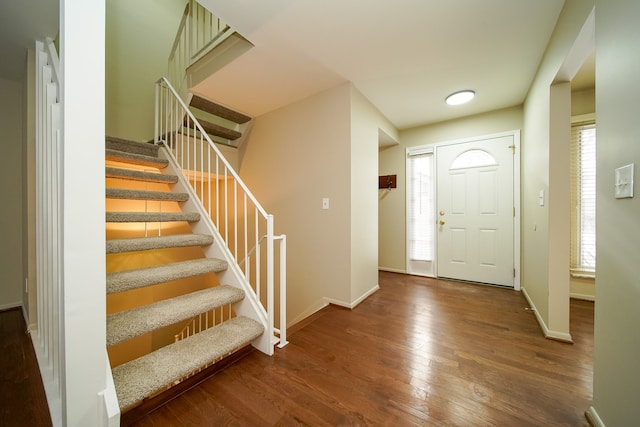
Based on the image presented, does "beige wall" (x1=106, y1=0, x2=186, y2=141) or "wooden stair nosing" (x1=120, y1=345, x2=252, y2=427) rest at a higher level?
"beige wall" (x1=106, y1=0, x2=186, y2=141)

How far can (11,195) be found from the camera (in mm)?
2303

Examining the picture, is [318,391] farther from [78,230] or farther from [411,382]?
[78,230]

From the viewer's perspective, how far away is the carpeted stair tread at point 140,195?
177 centimetres

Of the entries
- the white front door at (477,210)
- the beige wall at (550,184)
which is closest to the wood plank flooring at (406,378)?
the beige wall at (550,184)

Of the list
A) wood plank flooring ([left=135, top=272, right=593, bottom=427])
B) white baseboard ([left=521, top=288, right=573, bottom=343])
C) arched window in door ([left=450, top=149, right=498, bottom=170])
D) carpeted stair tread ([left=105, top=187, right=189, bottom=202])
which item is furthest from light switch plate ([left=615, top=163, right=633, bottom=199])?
carpeted stair tread ([left=105, top=187, right=189, bottom=202])

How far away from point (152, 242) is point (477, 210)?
12.2 feet

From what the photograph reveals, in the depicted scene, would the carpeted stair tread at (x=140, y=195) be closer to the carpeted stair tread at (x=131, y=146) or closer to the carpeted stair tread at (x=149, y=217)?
the carpeted stair tread at (x=149, y=217)

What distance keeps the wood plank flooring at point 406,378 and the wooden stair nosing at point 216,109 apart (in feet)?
9.02

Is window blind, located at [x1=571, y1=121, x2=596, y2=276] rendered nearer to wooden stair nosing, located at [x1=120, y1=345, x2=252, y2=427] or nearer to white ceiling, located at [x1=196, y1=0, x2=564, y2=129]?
white ceiling, located at [x1=196, y1=0, x2=564, y2=129]

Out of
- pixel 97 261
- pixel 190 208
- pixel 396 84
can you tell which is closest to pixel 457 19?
pixel 396 84

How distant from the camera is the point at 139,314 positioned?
53.0 inches

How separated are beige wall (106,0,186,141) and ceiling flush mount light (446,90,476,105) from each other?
162 inches

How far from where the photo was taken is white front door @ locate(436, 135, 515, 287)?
291cm

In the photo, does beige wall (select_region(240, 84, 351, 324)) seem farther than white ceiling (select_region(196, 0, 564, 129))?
Yes
